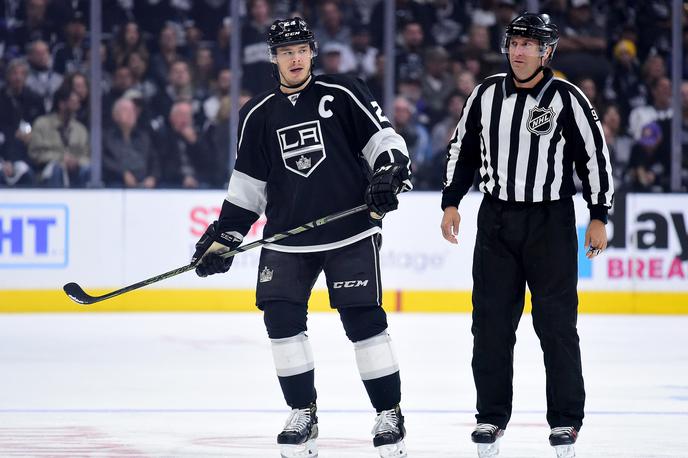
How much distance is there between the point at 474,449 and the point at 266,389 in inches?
57.1

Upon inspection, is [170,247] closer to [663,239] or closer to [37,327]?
[37,327]

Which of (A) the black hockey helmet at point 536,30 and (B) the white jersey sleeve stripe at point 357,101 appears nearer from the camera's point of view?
(A) the black hockey helmet at point 536,30

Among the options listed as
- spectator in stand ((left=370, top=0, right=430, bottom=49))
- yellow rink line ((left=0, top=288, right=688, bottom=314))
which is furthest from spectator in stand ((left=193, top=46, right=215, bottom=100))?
yellow rink line ((left=0, top=288, right=688, bottom=314))

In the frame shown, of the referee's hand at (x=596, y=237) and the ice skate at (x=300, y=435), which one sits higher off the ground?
the referee's hand at (x=596, y=237)

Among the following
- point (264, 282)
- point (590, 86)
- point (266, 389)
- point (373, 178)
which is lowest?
point (266, 389)

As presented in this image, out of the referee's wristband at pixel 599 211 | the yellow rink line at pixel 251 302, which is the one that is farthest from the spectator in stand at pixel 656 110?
the referee's wristband at pixel 599 211

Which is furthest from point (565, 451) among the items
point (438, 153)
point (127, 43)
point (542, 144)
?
point (127, 43)

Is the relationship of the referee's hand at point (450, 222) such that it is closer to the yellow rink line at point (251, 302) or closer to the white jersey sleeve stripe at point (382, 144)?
the white jersey sleeve stripe at point (382, 144)

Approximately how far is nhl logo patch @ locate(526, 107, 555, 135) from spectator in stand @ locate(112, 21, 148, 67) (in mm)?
5690

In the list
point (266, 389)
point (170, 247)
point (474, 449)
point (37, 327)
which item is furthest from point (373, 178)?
point (170, 247)

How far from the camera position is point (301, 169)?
12.0 ft

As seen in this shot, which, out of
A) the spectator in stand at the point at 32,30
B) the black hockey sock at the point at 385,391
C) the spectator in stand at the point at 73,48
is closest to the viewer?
the black hockey sock at the point at 385,391

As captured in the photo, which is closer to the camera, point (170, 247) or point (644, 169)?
point (170, 247)

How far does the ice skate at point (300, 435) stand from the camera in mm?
3541
